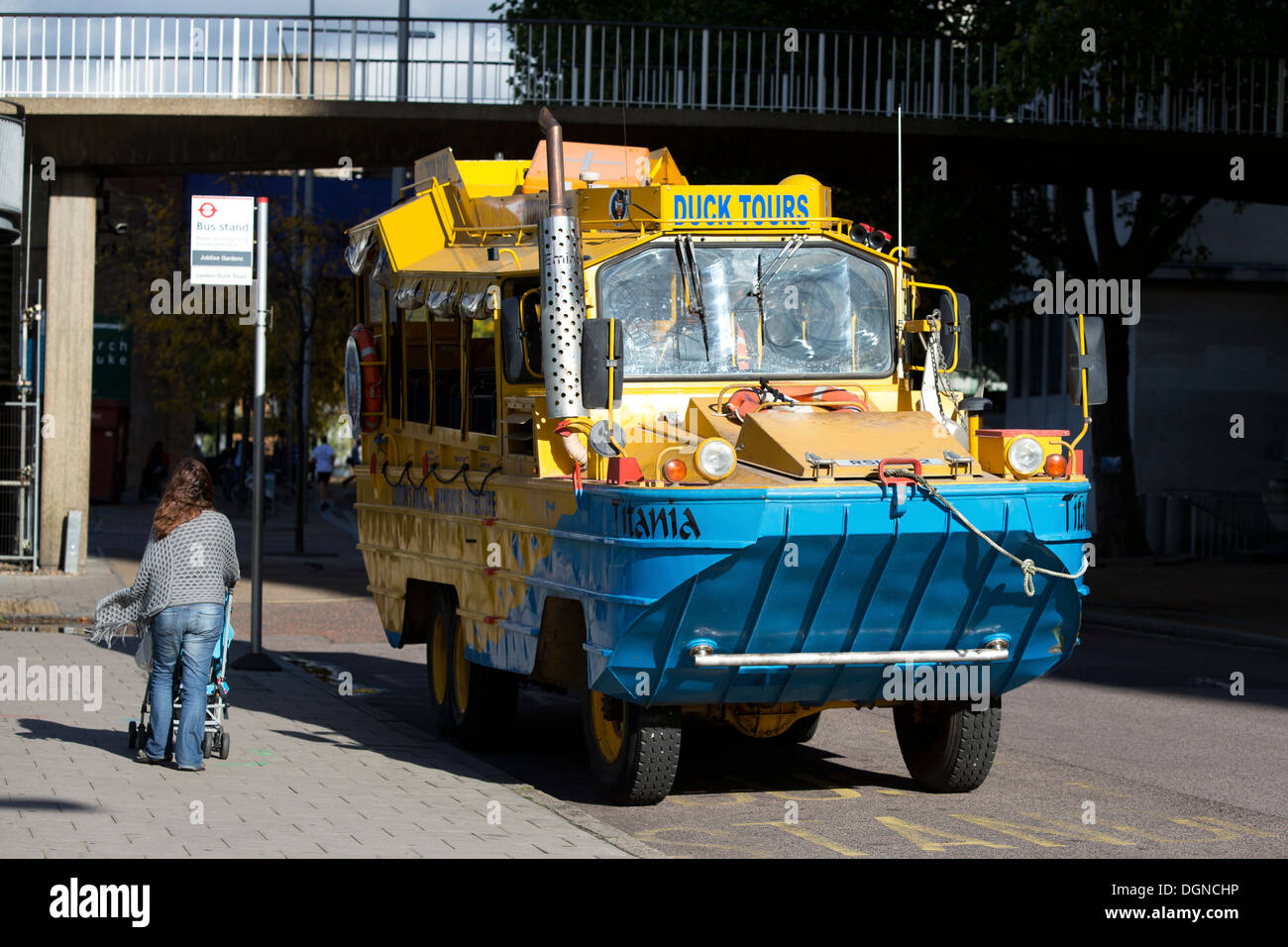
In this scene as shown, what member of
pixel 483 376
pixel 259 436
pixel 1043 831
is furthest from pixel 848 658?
pixel 259 436

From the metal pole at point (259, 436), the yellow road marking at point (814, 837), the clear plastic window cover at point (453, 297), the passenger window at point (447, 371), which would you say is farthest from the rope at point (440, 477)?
the metal pole at point (259, 436)

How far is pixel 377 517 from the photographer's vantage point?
1284 cm

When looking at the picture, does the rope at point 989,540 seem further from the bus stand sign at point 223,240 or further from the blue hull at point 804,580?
the bus stand sign at point 223,240

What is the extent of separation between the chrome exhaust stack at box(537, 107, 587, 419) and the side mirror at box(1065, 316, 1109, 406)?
243 centimetres

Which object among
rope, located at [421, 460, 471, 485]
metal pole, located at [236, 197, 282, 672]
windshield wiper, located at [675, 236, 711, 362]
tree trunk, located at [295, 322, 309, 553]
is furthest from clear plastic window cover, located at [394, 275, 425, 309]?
tree trunk, located at [295, 322, 309, 553]

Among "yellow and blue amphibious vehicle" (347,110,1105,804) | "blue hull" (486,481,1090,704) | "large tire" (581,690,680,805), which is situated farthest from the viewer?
"large tire" (581,690,680,805)

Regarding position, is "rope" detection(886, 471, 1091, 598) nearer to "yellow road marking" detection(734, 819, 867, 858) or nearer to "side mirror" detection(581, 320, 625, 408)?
"side mirror" detection(581, 320, 625, 408)

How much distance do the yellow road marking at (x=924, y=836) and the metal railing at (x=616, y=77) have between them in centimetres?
1391

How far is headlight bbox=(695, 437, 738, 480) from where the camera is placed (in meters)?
8.03

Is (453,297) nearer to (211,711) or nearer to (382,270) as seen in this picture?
(382,270)

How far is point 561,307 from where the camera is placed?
8828 millimetres

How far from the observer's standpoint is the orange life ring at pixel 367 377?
40.2 ft
